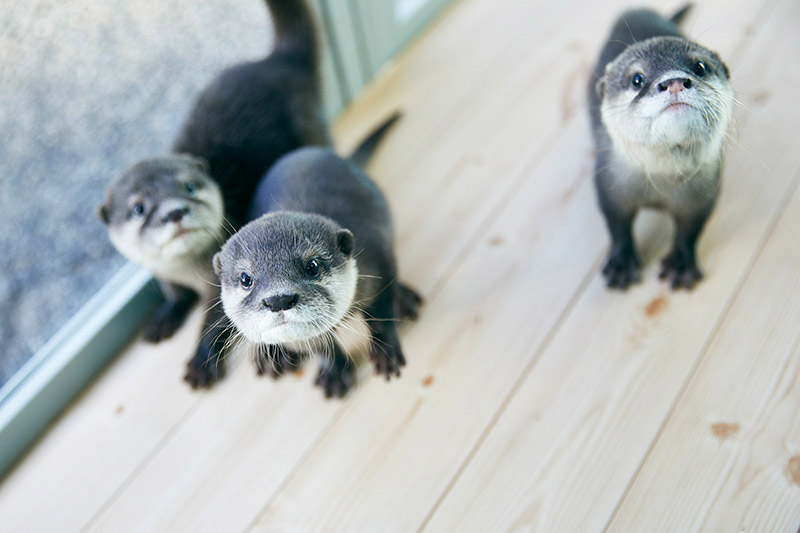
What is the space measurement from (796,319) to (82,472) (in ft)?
5.50

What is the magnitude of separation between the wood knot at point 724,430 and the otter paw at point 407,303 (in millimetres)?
708

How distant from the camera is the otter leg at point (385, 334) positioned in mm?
1352

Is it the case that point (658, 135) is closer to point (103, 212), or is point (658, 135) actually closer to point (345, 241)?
point (345, 241)

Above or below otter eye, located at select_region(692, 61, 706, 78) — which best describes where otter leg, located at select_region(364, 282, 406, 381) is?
below

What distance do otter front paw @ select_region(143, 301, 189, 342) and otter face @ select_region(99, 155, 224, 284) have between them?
0.26 metres

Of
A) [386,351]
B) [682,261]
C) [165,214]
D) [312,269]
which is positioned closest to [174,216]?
[165,214]

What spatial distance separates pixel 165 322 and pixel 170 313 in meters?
0.03

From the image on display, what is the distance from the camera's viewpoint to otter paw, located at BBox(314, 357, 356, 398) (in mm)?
1499

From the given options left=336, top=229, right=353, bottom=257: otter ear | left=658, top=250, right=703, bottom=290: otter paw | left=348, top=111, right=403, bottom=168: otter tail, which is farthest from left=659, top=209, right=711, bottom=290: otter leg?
left=348, top=111, right=403, bottom=168: otter tail

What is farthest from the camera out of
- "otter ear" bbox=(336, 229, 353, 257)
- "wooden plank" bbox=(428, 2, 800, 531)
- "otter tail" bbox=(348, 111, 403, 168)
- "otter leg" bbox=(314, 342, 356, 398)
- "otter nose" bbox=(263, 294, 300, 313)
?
"otter tail" bbox=(348, 111, 403, 168)

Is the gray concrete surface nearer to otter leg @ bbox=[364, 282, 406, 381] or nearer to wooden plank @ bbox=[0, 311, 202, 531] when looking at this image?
wooden plank @ bbox=[0, 311, 202, 531]

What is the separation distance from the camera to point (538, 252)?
167cm

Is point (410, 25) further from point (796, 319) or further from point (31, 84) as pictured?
point (796, 319)

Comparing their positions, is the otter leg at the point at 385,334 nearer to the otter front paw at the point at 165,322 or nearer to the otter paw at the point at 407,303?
the otter paw at the point at 407,303
